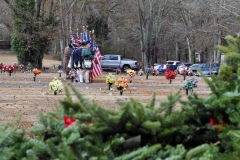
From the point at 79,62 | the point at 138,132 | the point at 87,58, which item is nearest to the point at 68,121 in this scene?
the point at 138,132

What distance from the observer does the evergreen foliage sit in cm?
316

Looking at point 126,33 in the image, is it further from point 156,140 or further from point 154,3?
point 156,140

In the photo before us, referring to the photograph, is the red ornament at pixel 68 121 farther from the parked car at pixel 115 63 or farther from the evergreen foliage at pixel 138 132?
the parked car at pixel 115 63

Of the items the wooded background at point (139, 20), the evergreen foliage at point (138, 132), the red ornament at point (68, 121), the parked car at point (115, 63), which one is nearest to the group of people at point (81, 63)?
the wooded background at point (139, 20)

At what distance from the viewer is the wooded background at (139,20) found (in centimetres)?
3953

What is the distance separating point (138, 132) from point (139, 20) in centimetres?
4354

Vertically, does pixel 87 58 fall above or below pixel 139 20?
below

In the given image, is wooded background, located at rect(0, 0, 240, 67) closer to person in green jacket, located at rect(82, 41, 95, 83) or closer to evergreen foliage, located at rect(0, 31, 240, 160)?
person in green jacket, located at rect(82, 41, 95, 83)

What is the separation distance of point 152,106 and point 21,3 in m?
37.3

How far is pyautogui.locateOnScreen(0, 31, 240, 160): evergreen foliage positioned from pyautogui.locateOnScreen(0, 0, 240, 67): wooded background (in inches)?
1195

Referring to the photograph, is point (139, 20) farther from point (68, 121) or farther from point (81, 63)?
point (68, 121)

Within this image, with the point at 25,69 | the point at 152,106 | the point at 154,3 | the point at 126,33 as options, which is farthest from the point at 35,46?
the point at 152,106

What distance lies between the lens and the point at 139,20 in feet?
152

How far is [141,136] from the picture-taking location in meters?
A: 3.40
